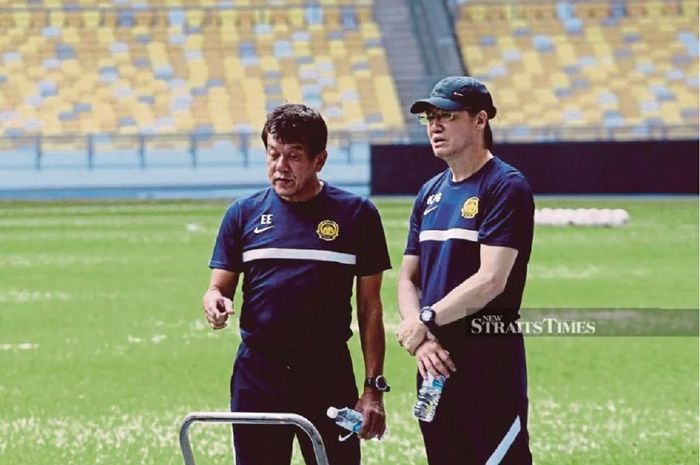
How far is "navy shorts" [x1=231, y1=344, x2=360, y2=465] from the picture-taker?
15.8 feet

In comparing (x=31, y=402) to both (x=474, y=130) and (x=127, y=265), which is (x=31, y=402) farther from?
(x=127, y=265)

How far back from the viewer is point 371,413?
4812mm

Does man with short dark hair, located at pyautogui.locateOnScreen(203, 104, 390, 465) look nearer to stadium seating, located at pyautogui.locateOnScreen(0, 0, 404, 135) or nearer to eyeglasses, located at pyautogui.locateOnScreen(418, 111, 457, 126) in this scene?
eyeglasses, located at pyautogui.locateOnScreen(418, 111, 457, 126)

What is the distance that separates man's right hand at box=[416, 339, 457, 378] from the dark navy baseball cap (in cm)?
78

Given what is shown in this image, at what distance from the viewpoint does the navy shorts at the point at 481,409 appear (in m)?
4.96

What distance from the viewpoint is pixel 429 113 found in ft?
16.4

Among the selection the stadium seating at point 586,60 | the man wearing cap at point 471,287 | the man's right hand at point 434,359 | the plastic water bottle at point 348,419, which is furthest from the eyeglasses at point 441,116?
the stadium seating at point 586,60

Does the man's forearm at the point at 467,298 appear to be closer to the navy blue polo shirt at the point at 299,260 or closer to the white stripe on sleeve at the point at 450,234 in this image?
the white stripe on sleeve at the point at 450,234

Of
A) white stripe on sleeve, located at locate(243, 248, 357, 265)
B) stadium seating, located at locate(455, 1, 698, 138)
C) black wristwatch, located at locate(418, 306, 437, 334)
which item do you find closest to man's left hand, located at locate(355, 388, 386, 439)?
black wristwatch, located at locate(418, 306, 437, 334)

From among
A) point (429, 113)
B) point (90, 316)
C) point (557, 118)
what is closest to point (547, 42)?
point (557, 118)

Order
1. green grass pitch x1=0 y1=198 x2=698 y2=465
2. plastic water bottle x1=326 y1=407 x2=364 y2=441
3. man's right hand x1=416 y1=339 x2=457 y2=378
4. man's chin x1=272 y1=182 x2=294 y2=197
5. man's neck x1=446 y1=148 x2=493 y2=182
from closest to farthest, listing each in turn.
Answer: plastic water bottle x1=326 y1=407 x2=364 y2=441, man's chin x1=272 y1=182 x2=294 y2=197, man's right hand x1=416 y1=339 x2=457 y2=378, man's neck x1=446 y1=148 x2=493 y2=182, green grass pitch x1=0 y1=198 x2=698 y2=465

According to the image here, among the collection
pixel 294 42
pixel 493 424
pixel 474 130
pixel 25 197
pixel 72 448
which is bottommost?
pixel 25 197

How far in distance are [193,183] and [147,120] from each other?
462 cm

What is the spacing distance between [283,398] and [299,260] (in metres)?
0.45
